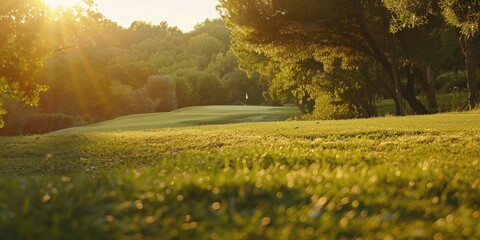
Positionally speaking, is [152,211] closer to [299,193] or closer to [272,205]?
[272,205]

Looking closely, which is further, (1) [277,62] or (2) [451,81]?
(2) [451,81]

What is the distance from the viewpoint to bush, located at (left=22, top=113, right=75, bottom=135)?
65812 millimetres

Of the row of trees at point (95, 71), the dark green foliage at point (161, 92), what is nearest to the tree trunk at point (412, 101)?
the row of trees at point (95, 71)

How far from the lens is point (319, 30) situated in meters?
32.1

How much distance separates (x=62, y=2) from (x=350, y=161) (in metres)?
15.0

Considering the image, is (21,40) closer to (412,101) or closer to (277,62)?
(412,101)

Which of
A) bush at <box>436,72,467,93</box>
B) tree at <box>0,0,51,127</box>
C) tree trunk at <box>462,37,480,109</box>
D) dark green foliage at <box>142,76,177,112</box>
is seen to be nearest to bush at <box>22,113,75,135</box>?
dark green foliage at <box>142,76,177,112</box>

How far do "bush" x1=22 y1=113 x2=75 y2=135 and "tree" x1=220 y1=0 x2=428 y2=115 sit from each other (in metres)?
40.8

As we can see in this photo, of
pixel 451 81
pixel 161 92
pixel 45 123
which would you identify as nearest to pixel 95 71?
pixel 161 92

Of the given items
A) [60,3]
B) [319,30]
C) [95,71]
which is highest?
[95,71]

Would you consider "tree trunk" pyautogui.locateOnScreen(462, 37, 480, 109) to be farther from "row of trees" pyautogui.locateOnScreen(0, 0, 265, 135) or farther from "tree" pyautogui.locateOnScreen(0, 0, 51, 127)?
"tree" pyautogui.locateOnScreen(0, 0, 51, 127)

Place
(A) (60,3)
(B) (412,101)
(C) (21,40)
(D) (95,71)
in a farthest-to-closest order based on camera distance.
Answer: (D) (95,71) → (B) (412,101) → (A) (60,3) → (C) (21,40)

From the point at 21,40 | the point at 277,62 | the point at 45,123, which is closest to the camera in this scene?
the point at 21,40

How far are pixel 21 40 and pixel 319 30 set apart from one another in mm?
17424
